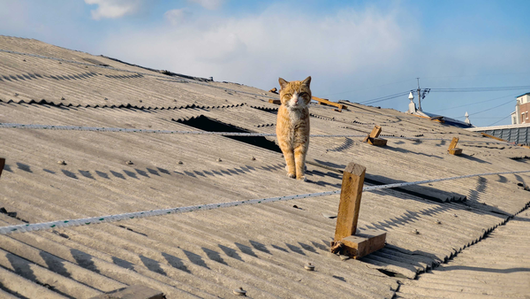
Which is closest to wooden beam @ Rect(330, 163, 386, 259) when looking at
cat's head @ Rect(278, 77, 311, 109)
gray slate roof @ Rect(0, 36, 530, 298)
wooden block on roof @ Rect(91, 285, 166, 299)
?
gray slate roof @ Rect(0, 36, 530, 298)

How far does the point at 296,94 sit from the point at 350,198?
105 inches

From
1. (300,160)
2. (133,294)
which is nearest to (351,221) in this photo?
(133,294)

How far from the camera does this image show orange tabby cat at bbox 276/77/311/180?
600 centimetres

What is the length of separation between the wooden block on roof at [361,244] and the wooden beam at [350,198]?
0.09m

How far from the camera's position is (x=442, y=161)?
10.3 metres

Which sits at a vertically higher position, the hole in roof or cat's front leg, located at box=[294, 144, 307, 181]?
the hole in roof

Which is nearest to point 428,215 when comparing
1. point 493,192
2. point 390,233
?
point 390,233

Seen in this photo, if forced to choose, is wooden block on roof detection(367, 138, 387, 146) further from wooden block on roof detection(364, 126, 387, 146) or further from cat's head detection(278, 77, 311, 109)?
cat's head detection(278, 77, 311, 109)

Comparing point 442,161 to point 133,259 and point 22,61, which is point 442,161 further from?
point 22,61

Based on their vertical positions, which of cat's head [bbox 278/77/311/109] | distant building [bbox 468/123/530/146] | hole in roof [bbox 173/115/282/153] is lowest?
hole in roof [bbox 173/115/282/153]

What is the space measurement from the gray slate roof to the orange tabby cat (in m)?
0.30

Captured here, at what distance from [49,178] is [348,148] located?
676 cm

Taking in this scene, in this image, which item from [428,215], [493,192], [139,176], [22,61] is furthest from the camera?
[22,61]

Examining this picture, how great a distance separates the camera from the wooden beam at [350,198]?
3.53 metres
